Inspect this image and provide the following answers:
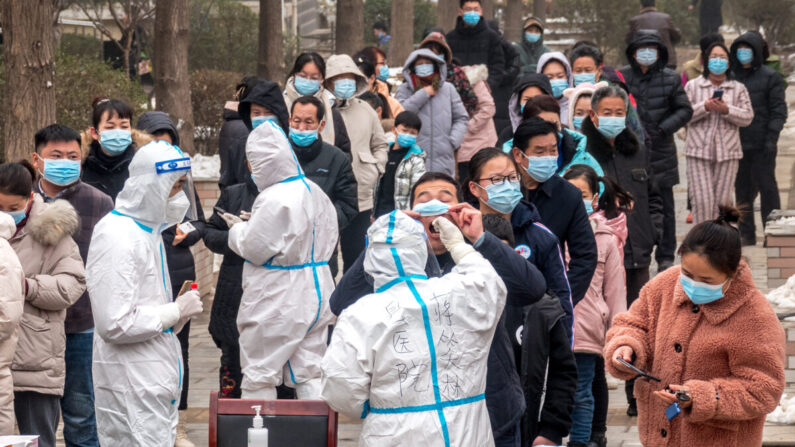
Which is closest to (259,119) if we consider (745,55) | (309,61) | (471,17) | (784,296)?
(309,61)

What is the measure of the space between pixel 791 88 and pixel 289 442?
1614 cm

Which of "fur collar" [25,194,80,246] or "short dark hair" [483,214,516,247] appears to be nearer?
"short dark hair" [483,214,516,247]

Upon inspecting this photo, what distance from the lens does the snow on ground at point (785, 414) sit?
7.23m

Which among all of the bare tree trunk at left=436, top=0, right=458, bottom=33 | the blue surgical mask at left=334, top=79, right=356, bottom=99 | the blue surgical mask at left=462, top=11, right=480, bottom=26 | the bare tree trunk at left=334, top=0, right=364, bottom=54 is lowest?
the blue surgical mask at left=334, top=79, right=356, bottom=99

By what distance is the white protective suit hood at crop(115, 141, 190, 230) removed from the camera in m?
5.47

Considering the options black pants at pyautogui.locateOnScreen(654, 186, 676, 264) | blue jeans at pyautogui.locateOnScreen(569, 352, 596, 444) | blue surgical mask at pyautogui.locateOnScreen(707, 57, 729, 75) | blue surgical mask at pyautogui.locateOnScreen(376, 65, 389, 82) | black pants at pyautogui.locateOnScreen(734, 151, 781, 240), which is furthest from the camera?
blue surgical mask at pyautogui.locateOnScreen(376, 65, 389, 82)

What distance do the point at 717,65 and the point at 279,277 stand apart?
6.52 m

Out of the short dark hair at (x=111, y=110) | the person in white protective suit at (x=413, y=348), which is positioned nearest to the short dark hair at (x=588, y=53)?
the short dark hair at (x=111, y=110)

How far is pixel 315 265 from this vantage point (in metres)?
6.51

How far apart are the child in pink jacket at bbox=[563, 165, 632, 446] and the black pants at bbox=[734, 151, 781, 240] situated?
18.1ft

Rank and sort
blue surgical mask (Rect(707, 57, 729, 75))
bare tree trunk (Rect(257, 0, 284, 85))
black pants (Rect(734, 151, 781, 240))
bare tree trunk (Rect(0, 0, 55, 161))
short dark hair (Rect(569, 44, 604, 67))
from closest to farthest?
bare tree trunk (Rect(0, 0, 55, 161)), short dark hair (Rect(569, 44, 604, 67)), blue surgical mask (Rect(707, 57, 729, 75)), black pants (Rect(734, 151, 781, 240)), bare tree trunk (Rect(257, 0, 284, 85))

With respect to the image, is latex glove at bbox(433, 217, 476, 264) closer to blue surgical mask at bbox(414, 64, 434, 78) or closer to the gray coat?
the gray coat

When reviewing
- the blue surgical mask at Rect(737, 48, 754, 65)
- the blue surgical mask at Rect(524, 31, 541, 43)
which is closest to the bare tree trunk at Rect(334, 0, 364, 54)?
the blue surgical mask at Rect(524, 31, 541, 43)

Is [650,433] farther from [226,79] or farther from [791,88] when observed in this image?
[791,88]
